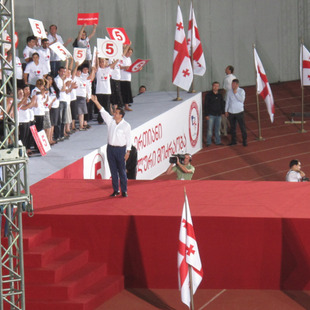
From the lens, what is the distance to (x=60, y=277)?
523 inches

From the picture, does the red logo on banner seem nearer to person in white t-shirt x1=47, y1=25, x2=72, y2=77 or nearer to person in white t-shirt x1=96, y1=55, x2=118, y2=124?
person in white t-shirt x1=96, y1=55, x2=118, y2=124

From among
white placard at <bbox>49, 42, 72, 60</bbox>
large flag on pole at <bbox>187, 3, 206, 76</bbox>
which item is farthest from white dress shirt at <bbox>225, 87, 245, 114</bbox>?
white placard at <bbox>49, 42, 72, 60</bbox>

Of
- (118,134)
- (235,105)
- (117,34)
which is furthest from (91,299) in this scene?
(235,105)

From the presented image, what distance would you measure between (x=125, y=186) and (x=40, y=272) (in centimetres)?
217

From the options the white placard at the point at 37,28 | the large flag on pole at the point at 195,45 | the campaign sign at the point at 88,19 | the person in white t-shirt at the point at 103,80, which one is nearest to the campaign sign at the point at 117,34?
the campaign sign at the point at 88,19

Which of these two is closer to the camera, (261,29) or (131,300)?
(131,300)

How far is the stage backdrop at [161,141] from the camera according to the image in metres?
17.2

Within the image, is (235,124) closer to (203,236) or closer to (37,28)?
(37,28)

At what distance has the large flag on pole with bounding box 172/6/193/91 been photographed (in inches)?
860

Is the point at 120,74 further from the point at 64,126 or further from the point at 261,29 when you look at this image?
the point at 261,29

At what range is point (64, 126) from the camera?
18.5 m

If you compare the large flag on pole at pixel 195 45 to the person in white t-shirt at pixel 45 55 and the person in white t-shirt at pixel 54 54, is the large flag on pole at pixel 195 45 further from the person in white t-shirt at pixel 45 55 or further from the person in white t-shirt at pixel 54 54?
the person in white t-shirt at pixel 45 55

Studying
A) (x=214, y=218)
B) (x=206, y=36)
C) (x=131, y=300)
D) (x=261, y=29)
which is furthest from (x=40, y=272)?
(x=261, y=29)

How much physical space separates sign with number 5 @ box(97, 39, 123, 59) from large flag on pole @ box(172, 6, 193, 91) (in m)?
3.32
